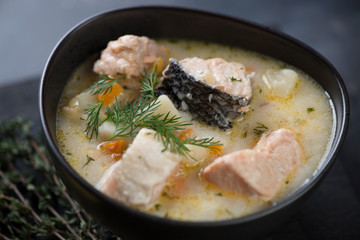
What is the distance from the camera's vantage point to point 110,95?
8.54 ft

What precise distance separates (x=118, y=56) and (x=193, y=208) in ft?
3.32

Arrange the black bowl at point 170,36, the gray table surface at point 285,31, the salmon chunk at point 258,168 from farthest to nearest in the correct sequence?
the gray table surface at point 285,31 → the salmon chunk at point 258,168 → the black bowl at point 170,36

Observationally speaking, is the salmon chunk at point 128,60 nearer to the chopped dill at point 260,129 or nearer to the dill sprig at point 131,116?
the dill sprig at point 131,116

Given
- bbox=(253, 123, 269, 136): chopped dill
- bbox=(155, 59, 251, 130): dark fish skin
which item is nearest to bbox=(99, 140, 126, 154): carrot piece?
bbox=(155, 59, 251, 130): dark fish skin

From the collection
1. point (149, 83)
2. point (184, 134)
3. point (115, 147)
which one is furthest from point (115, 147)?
point (149, 83)

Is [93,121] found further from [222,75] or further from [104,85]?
[222,75]

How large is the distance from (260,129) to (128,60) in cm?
82

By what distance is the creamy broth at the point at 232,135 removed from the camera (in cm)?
212

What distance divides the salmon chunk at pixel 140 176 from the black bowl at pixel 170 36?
90mm

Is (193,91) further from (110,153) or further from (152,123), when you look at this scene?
(110,153)

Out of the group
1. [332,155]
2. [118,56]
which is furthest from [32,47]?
[332,155]

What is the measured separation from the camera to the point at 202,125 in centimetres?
249

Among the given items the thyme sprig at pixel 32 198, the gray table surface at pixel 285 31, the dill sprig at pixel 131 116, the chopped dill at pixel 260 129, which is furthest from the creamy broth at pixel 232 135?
the gray table surface at pixel 285 31

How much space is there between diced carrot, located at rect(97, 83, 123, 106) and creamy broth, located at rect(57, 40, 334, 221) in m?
0.18
